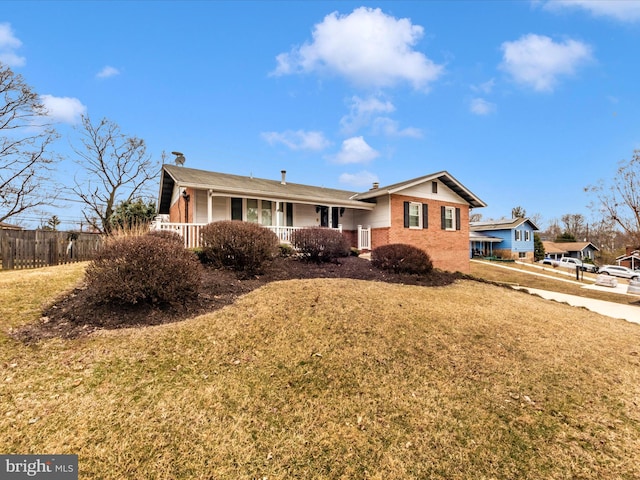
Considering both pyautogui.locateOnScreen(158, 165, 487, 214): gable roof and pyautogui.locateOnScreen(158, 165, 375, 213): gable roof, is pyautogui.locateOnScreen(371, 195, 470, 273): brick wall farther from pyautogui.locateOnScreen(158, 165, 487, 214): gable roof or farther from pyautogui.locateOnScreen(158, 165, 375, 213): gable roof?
pyautogui.locateOnScreen(158, 165, 375, 213): gable roof

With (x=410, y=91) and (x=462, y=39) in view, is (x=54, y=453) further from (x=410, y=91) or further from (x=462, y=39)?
(x=410, y=91)

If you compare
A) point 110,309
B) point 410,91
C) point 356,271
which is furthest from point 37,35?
point 410,91

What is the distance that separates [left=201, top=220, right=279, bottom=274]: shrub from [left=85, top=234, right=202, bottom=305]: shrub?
8.58 feet

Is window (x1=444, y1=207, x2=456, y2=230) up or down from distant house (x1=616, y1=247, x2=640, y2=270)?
up

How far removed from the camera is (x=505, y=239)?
37781 millimetres

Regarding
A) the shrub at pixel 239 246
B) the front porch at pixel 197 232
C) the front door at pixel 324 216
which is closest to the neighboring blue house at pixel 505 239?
the front porch at pixel 197 232

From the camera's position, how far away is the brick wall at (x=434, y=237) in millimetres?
16797

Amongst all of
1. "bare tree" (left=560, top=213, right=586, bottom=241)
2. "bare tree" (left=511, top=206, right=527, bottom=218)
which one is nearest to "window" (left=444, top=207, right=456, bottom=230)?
"bare tree" (left=511, top=206, right=527, bottom=218)

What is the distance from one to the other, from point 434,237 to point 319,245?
10535 millimetres

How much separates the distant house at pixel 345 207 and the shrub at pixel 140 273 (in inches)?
259

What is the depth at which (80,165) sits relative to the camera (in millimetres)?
24750

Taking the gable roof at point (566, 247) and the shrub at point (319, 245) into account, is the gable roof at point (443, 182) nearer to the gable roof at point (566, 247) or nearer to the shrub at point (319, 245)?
the shrub at point (319, 245)

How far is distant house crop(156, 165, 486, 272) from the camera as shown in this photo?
13586mm

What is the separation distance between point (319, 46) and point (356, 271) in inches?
359
